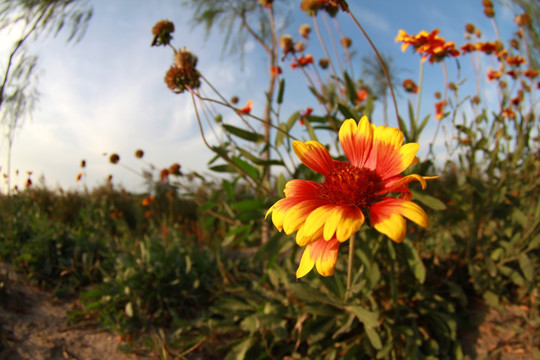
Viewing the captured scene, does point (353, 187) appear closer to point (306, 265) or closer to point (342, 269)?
point (306, 265)

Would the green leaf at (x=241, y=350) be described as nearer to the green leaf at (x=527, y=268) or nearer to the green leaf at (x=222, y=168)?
the green leaf at (x=222, y=168)

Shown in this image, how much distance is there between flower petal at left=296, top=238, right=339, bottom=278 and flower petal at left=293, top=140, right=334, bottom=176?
0.17m

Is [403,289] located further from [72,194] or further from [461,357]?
[72,194]

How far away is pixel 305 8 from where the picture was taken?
62.6 inches

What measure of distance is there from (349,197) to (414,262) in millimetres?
897

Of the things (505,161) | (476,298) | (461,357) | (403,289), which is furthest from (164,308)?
(505,161)

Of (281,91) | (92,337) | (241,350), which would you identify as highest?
(281,91)

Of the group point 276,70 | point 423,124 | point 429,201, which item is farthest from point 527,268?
point 276,70

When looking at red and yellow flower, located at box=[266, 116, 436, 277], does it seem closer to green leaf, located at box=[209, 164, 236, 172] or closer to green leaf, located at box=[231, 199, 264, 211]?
green leaf, located at box=[231, 199, 264, 211]

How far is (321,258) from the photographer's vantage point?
66 cm

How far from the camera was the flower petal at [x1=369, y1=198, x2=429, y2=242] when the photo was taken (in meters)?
0.56

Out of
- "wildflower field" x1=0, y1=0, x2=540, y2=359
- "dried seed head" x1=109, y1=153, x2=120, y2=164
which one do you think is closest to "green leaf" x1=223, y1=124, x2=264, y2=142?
"wildflower field" x1=0, y1=0, x2=540, y2=359

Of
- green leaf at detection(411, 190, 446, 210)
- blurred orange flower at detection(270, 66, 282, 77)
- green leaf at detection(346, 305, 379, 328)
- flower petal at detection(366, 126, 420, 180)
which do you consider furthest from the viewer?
blurred orange flower at detection(270, 66, 282, 77)

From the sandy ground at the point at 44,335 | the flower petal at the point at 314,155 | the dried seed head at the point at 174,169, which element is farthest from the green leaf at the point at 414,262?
the dried seed head at the point at 174,169
